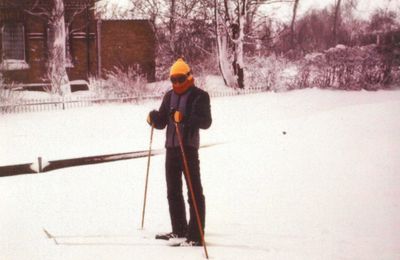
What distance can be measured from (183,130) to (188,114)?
0.44 ft

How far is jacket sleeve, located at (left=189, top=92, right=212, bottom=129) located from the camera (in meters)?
3.72

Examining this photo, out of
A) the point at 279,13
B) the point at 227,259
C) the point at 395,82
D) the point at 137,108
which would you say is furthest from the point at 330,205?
the point at 279,13

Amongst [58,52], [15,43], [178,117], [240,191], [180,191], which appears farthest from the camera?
[15,43]

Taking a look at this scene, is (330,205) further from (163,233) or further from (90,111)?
(90,111)

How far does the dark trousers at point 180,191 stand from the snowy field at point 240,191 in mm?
213

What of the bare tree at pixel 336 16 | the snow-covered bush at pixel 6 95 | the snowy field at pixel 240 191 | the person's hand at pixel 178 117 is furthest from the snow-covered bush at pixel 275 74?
the person's hand at pixel 178 117

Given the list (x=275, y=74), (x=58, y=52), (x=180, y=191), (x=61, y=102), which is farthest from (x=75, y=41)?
(x=180, y=191)

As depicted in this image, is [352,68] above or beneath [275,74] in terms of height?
above

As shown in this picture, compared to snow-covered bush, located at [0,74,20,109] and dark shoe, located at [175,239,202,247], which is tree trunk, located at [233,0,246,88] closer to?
snow-covered bush, located at [0,74,20,109]

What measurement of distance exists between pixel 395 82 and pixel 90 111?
7.35m

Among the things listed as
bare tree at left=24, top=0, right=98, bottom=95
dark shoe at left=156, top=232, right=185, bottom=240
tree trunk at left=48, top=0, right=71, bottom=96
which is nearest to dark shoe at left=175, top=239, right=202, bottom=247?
dark shoe at left=156, top=232, right=185, bottom=240

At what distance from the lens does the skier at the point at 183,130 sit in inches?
148

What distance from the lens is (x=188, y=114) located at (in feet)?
12.6

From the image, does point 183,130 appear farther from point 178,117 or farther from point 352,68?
point 352,68
